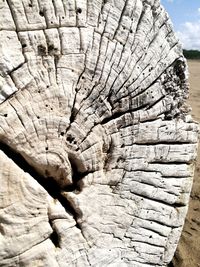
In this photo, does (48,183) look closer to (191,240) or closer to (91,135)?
(91,135)

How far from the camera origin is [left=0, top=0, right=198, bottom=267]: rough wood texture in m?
1.90

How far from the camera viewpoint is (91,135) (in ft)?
7.05

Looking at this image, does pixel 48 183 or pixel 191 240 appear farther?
pixel 191 240

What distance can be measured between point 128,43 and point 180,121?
62cm

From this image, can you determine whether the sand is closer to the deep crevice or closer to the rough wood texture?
the rough wood texture

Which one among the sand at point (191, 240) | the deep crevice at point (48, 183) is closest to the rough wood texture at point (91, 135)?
the deep crevice at point (48, 183)

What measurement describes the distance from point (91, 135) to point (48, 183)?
320 millimetres

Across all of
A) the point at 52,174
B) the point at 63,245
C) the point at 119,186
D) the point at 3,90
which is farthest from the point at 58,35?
the point at 63,245

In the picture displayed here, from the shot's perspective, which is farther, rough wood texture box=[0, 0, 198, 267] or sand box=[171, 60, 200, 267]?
sand box=[171, 60, 200, 267]

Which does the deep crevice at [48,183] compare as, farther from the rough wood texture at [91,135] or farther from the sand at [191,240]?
the sand at [191,240]

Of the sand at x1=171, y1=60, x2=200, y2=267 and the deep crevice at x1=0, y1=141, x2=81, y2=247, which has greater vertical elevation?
the deep crevice at x1=0, y1=141, x2=81, y2=247

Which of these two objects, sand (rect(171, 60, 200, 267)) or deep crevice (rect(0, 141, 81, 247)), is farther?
sand (rect(171, 60, 200, 267))

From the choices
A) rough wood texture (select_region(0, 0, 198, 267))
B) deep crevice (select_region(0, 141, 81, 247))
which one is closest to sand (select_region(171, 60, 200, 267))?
rough wood texture (select_region(0, 0, 198, 267))

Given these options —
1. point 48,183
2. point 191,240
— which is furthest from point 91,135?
point 191,240
